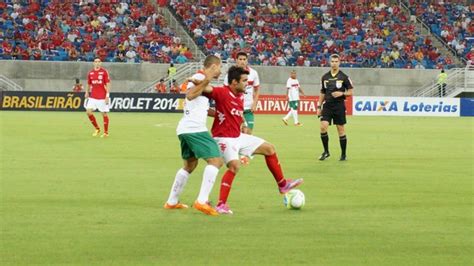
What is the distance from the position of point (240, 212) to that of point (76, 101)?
119 feet

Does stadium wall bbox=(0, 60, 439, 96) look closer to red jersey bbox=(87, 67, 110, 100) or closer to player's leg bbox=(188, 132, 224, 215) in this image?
red jersey bbox=(87, 67, 110, 100)

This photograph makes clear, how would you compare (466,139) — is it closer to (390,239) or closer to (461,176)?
(461,176)

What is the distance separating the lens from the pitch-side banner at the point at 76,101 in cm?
4575

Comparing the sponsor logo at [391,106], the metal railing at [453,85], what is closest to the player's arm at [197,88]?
the sponsor logo at [391,106]

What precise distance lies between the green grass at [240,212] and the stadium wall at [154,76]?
27843 millimetres

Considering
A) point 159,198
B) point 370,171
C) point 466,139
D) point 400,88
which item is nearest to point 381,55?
point 400,88

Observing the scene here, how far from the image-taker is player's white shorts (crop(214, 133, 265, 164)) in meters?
11.8

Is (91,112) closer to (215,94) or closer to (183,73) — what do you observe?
(215,94)

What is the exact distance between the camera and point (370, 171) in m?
17.5

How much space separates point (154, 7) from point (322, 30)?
34.1 ft

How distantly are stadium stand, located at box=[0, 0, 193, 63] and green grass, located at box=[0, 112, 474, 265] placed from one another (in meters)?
28.5

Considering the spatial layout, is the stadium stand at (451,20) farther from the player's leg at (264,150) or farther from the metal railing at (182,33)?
the player's leg at (264,150)

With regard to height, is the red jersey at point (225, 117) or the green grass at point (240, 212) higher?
the red jersey at point (225, 117)

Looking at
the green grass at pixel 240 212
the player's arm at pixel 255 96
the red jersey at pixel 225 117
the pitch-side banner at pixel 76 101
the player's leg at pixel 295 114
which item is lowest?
the green grass at pixel 240 212
